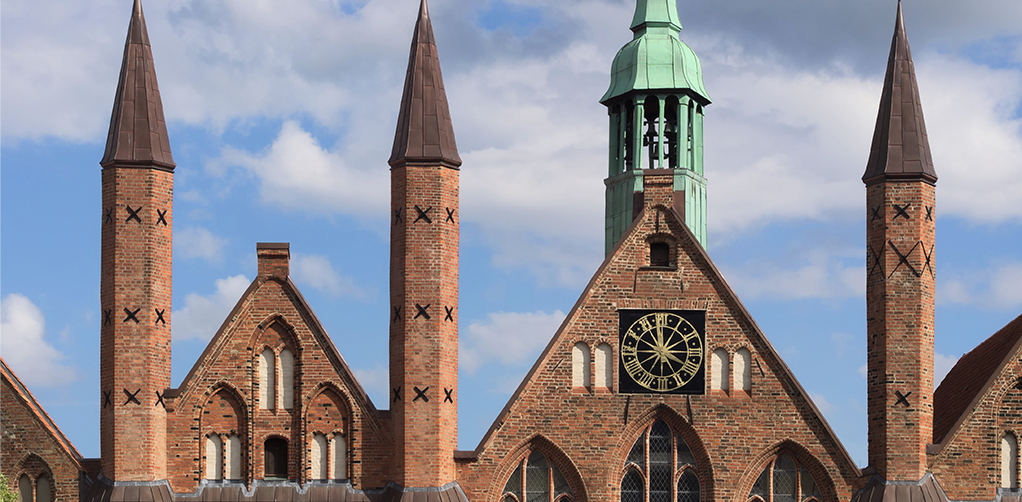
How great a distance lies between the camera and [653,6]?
50.3m

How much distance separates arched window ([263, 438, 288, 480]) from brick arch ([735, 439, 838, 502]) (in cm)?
1096

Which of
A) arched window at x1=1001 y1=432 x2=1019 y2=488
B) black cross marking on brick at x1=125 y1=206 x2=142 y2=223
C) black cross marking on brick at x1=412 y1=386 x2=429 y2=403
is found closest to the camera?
black cross marking on brick at x1=412 y1=386 x2=429 y2=403

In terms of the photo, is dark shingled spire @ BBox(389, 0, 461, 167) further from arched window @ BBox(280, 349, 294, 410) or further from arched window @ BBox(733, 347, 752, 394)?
arched window @ BBox(733, 347, 752, 394)

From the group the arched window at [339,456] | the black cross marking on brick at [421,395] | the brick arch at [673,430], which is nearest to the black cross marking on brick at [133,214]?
the arched window at [339,456]

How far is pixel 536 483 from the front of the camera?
38.9 metres

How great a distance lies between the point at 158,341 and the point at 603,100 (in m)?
15.8

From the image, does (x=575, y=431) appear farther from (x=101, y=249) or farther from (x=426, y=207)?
(x=101, y=249)

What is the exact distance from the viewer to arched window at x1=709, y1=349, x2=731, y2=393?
1558 inches

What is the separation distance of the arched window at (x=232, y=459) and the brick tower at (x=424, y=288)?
150 inches

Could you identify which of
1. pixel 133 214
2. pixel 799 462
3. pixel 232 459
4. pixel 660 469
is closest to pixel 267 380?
pixel 232 459

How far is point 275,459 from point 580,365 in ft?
25.4

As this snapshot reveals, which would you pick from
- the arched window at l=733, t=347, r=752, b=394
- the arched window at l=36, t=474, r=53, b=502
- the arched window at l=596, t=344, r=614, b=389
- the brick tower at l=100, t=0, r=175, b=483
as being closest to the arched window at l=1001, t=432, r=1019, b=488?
the arched window at l=733, t=347, r=752, b=394

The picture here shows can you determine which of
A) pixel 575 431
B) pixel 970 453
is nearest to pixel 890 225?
pixel 970 453

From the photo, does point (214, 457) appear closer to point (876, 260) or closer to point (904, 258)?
point (876, 260)
